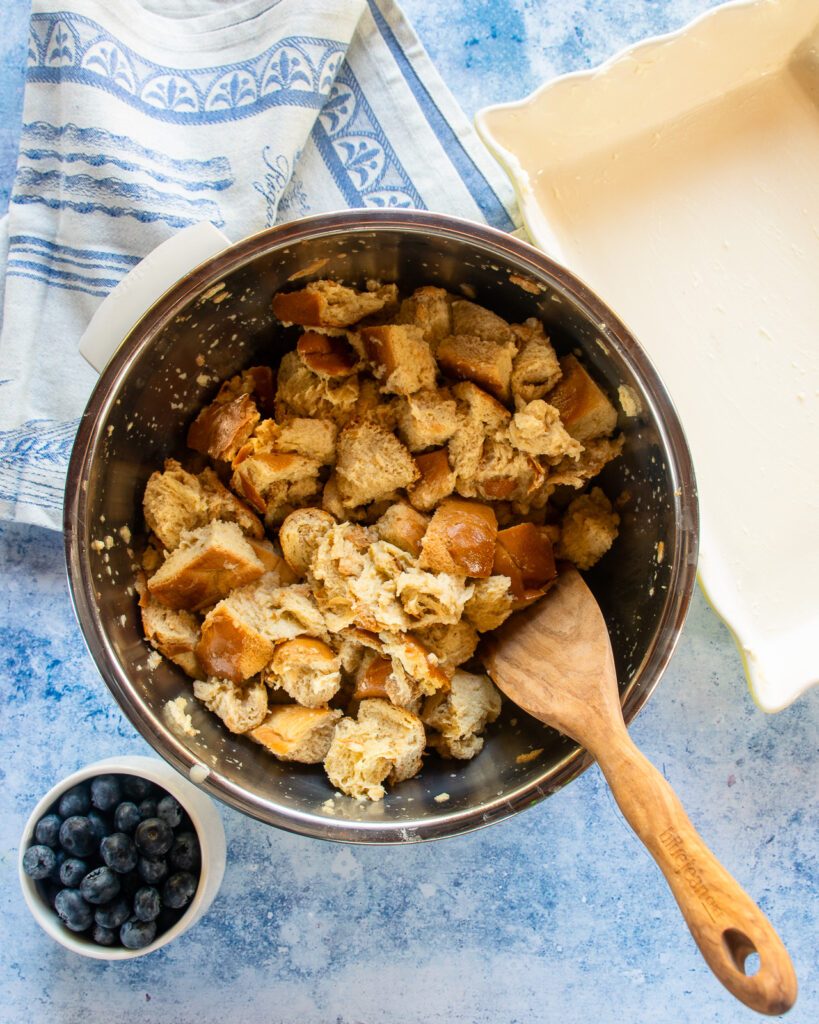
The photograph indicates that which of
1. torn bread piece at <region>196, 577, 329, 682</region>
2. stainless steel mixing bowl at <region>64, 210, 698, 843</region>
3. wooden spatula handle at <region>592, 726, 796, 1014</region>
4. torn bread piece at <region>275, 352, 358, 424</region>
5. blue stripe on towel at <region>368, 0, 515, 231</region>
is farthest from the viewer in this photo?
blue stripe on towel at <region>368, 0, 515, 231</region>

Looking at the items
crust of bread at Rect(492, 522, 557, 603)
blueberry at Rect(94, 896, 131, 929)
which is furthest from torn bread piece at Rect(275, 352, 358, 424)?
blueberry at Rect(94, 896, 131, 929)

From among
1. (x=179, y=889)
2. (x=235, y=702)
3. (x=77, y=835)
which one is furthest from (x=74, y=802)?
(x=235, y=702)

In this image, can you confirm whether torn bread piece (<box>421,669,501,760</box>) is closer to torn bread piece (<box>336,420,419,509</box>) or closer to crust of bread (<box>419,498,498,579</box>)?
crust of bread (<box>419,498,498,579</box>)

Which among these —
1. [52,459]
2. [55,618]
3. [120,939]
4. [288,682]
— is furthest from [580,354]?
[120,939]

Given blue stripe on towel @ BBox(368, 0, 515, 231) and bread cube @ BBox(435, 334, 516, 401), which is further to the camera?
blue stripe on towel @ BBox(368, 0, 515, 231)

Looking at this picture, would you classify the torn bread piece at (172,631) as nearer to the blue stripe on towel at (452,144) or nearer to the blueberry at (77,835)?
the blueberry at (77,835)

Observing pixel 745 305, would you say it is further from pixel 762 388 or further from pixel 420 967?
pixel 420 967

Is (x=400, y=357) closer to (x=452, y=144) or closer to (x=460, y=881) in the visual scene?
(x=452, y=144)

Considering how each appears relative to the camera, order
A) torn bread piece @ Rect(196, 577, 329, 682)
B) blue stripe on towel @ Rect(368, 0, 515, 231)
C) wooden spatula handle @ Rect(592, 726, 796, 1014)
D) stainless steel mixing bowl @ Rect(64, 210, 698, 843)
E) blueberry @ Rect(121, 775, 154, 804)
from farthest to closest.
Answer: blue stripe on towel @ Rect(368, 0, 515, 231) → blueberry @ Rect(121, 775, 154, 804) → torn bread piece @ Rect(196, 577, 329, 682) → stainless steel mixing bowl @ Rect(64, 210, 698, 843) → wooden spatula handle @ Rect(592, 726, 796, 1014)
